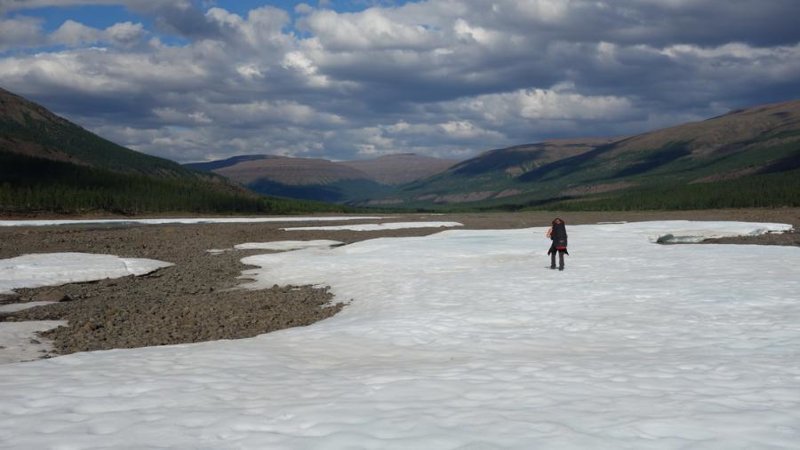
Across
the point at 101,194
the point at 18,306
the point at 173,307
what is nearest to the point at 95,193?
the point at 101,194

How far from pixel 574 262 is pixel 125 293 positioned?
60.4ft

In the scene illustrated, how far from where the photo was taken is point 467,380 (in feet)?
30.8

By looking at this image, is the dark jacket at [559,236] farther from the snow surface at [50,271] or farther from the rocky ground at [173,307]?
the snow surface at [50,271]

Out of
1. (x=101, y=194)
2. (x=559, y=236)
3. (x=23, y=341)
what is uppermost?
(x=101, y=194)

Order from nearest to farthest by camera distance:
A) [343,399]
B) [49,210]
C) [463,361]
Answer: [343,399] < [463,361] < [49,210]

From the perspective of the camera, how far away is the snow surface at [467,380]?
6.89 meters

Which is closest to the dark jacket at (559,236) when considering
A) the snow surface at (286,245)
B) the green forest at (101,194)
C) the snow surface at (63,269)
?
the snow surface at (63,269)

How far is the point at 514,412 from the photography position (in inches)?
304

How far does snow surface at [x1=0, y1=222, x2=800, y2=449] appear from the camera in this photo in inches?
271

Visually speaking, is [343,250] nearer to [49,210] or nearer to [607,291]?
[607,291]

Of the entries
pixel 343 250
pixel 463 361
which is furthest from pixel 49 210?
pixel 463 361

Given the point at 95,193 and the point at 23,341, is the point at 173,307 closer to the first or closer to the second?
the point at 23,341

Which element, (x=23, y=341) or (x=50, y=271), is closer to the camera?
(x=23, y=341)

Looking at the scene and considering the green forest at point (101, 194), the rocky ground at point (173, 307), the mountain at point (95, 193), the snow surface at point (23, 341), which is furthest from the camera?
the green forest at point (101, 194)
